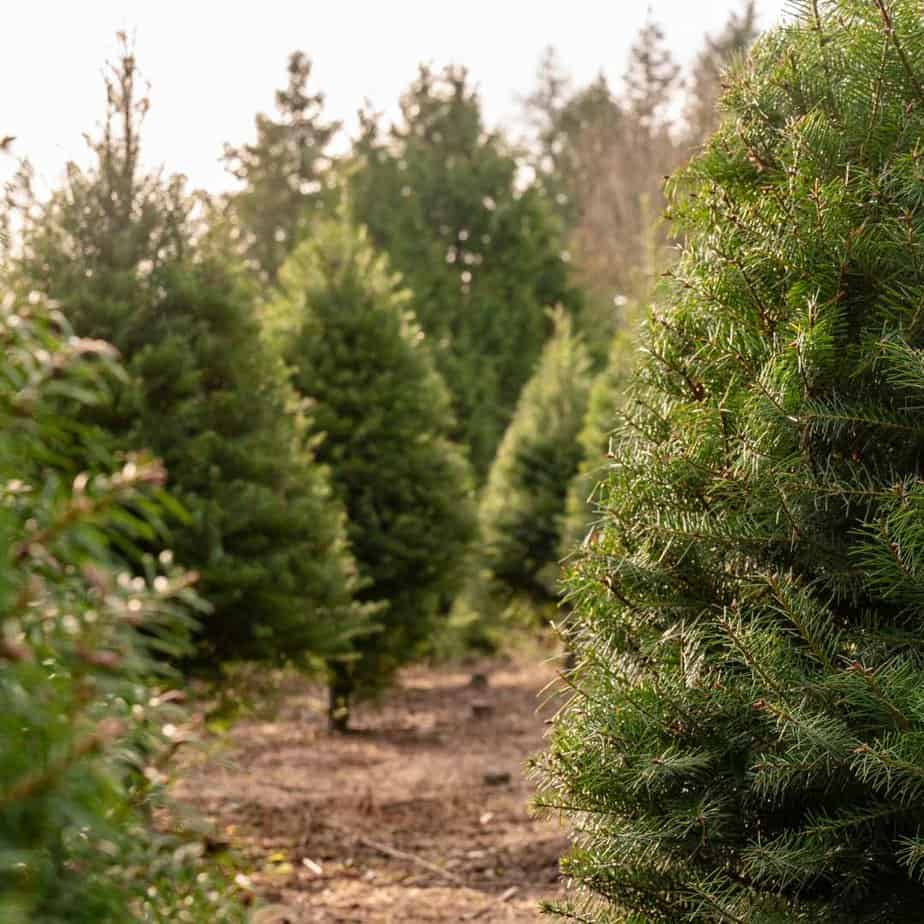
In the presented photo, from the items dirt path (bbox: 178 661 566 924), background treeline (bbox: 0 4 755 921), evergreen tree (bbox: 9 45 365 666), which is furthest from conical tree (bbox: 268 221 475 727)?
evergreen tree (bbox: 9 45 365 666)

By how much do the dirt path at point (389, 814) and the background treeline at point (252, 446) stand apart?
919 mm

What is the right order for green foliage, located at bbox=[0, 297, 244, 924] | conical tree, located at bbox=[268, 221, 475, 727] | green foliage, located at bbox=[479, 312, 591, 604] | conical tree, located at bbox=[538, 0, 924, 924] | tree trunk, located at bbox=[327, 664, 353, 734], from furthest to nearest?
green foliage, located at bbox=[479, 312, 591, 604] → tree trunk, located at bbox=[327, 664, 353, 734] → conical tree, located at bbox=[268, 221, 475, 727] → conical tree, located at bbox=[538, 0, 924, 924] → green foliage, located at bbox=[0, 297, 244, 924]

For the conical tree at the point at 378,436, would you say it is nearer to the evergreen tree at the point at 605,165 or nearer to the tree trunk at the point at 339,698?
the tree trunk at the point at 339,698

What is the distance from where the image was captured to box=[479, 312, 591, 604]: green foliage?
14906mm

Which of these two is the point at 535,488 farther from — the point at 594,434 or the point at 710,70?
the point at 710,70

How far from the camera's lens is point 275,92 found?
31953 millimetres

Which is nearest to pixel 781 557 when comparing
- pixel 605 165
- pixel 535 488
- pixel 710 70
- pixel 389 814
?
pixel 389 814

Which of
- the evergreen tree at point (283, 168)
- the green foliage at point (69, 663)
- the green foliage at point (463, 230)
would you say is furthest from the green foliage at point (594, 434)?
the evergreen tree at point (283, 168)

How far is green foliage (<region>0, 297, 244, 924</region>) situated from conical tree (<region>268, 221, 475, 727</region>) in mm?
9667

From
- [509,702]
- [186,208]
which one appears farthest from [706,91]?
[186,208]

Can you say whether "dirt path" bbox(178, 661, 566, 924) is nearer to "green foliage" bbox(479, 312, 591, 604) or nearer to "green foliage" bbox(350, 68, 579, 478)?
"green foliage" bbox(479, 312, 591, 604)

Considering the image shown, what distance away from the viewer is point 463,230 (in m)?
23.4

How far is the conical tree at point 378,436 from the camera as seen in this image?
11.4 m

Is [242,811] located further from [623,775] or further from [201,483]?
[623,775]
